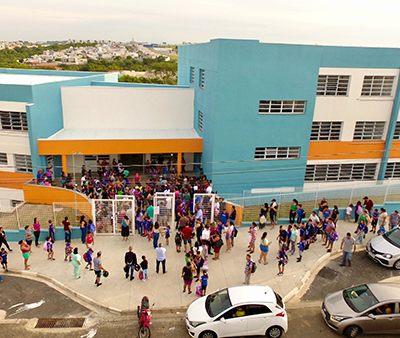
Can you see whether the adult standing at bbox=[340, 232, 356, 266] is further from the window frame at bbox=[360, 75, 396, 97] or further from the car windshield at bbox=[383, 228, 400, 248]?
the window frame at bbox=[360, 75, 396, 97]

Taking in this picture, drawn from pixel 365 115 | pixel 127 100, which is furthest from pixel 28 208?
pixel 365 115

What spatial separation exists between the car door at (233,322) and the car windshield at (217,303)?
18cm

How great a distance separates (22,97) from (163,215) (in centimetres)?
1188

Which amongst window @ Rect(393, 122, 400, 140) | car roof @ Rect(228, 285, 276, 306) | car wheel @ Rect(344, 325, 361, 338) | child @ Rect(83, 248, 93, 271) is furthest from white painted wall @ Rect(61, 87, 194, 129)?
car wheel @ Rect(344, 325, 361, 338)

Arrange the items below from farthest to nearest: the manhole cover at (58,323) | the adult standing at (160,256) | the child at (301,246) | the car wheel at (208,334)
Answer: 1. the child at (301,246)
2. the adult standing at (160,256)
3. the manhole cover at (58,323)
4. the car wheel at (208,334)

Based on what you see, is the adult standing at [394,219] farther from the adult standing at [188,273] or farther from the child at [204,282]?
the adult standing at [188,273]

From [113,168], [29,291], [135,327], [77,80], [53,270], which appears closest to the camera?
[135,327]

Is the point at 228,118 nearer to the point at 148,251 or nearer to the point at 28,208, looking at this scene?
the point at 148,251

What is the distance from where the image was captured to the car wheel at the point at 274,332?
9.11 meters

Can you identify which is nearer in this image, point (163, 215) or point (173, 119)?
point (163, 215)

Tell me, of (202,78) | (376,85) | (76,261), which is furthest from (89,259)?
(376,85)

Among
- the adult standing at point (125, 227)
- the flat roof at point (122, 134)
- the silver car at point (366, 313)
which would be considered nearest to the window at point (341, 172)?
the flat roof at point (122, 134)

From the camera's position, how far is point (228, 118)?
19016 mm

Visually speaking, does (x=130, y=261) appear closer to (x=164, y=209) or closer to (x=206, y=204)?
(x=164, y=209)
